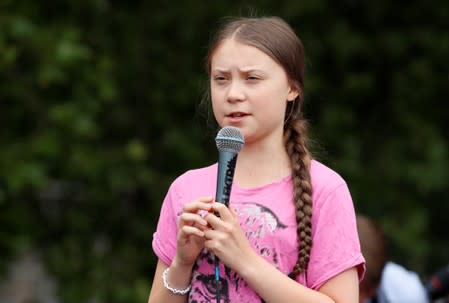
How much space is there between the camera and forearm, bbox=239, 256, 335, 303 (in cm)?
214

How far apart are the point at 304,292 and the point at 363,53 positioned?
185 inches

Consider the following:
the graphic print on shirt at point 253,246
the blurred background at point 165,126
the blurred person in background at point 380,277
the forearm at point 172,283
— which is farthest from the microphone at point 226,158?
the blurred background at point 165,126

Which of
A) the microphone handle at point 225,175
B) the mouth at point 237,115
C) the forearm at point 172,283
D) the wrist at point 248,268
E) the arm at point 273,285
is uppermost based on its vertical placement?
the mouth at point 237,115

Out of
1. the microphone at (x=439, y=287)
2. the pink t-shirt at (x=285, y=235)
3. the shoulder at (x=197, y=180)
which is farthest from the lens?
the microphone at (x=439, y=287)

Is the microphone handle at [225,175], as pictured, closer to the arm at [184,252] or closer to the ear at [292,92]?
the arm at [184,252]

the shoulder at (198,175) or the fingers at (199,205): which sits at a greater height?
the fingers at (199,205)

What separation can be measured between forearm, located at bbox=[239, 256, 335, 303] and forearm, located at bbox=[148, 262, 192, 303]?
16 cm

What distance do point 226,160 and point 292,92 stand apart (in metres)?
0.33

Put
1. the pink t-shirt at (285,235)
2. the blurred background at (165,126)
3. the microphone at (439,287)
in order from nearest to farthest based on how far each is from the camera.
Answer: the pink t-shirt at (285,235), the microphone at (439,287), the blurred background at (165,126)

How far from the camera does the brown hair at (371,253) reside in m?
3.96

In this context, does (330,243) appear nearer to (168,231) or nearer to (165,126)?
(168,231)

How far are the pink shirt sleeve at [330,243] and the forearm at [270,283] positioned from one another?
86 mm

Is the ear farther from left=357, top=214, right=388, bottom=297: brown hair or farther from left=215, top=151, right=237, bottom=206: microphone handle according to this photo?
left=357, top=214, right=388, bottom=297: brown hair

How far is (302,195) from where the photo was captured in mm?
2236
